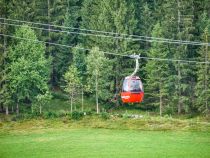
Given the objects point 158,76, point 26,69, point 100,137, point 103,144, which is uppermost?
point 26,69

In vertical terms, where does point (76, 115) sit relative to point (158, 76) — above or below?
below

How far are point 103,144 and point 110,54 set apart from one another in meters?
30.6

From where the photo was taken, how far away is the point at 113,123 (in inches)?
2138

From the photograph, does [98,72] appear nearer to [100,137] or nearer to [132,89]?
[100,137]

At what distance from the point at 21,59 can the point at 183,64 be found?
2153cm

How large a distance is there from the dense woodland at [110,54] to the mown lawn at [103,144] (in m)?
15.7

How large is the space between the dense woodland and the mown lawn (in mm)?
15656

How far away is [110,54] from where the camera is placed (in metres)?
Result: 74.3

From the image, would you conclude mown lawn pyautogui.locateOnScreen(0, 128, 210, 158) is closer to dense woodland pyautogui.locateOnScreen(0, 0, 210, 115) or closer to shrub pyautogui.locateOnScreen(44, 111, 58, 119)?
shrub pyautogui.locateOnScreen(44, 111, 58, 119)

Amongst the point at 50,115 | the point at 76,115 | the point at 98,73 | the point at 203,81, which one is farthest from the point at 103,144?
the point at 98,73

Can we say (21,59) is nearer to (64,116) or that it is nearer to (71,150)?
(64,116)

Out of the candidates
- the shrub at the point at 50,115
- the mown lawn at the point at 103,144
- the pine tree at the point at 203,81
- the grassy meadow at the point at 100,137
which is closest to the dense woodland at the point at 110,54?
the pine tree at the point at 203,81

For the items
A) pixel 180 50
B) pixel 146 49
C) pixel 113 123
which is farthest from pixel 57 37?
pixel 113 123

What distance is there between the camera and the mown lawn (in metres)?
41.2
